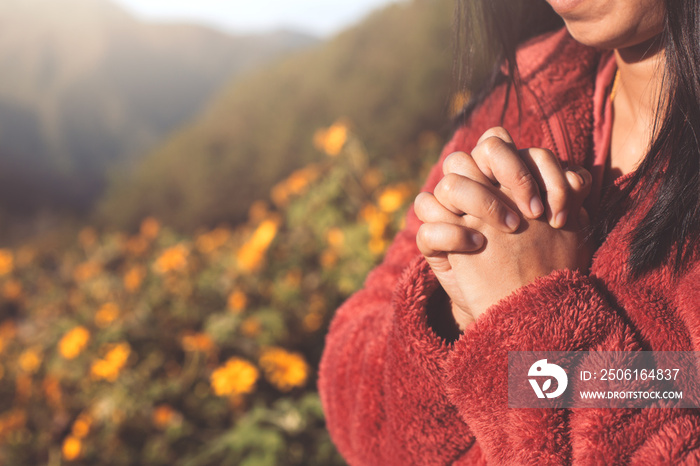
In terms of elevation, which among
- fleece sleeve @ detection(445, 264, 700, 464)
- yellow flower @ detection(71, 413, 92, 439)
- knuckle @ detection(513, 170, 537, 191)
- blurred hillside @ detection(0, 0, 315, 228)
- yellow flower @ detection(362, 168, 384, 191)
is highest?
blurred hillside @ detection(0, 0, 315, 228)

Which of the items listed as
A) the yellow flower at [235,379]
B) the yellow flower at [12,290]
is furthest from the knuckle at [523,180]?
the yellow flower at [12,290]

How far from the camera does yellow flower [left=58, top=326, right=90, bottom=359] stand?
1926 millimetres

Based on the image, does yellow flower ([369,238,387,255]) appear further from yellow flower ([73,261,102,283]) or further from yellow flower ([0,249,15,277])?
yellow flower ([0,249,15,277])

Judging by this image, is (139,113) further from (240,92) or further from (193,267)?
(193,267)

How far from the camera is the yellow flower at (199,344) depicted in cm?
192

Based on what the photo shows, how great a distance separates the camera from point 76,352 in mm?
1928

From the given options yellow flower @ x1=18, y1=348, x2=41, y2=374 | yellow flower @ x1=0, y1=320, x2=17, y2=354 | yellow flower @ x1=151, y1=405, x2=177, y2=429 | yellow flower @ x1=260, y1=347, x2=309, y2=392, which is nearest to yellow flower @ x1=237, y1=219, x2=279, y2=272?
yellow flower @ x1=260, y1=347, x2=309, y2=392

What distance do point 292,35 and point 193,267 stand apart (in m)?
8.16

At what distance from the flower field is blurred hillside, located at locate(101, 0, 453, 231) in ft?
5.56

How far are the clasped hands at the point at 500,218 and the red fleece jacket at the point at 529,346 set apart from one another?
31mm

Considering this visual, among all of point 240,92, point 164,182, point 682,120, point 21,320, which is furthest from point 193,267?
point 240,92

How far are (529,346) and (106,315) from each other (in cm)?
197

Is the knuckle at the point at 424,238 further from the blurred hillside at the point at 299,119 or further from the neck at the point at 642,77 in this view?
the blurred hillside at the point at 299,119

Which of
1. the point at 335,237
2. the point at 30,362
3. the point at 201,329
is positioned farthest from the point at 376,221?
the point at 30,362
